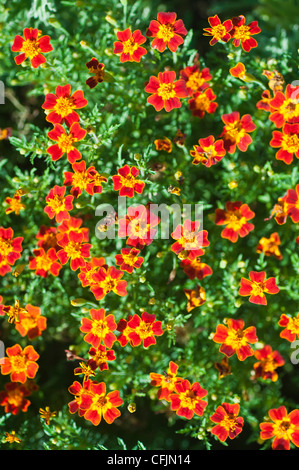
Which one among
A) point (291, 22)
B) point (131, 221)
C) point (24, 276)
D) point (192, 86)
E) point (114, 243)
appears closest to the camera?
point (131, 221)

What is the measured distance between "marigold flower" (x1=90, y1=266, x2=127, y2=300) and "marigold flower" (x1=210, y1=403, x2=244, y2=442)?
0.85m

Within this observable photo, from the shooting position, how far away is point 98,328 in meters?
2.46

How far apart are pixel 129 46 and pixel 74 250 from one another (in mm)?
1173

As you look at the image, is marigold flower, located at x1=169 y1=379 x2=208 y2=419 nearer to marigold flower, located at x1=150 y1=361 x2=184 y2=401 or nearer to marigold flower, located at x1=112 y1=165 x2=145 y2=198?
marigold flower, located at x1=150 y1=361 x2=184 y2=401

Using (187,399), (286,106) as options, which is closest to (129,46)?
(286,106)

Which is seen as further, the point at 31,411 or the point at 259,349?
the point at 31,411

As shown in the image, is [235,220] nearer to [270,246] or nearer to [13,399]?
[270,246]

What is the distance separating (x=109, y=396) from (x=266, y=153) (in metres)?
1.82

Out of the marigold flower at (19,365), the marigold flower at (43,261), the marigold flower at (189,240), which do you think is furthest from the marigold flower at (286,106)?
the marigold flower at (19,365)

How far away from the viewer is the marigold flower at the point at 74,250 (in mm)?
2506

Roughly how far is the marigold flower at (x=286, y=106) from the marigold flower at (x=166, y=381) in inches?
58.6

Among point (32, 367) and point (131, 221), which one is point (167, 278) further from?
point (32, 367)

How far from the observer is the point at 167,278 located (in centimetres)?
297

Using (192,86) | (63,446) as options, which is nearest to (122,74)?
(192,86)
